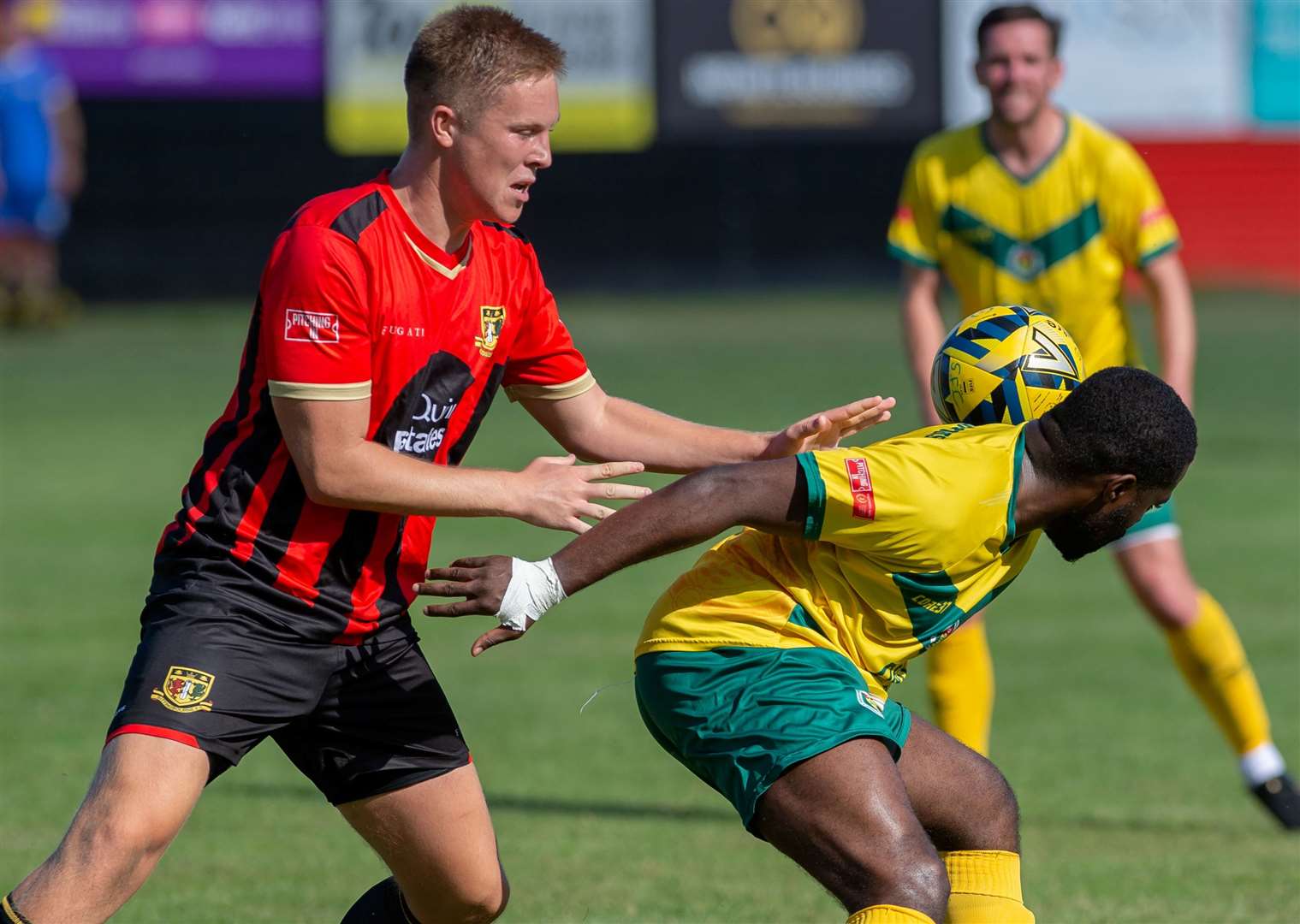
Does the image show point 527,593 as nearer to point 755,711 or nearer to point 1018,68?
point 755,711

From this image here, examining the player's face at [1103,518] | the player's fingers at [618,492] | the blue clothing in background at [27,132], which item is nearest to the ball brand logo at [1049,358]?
the player's face at [1103,518]

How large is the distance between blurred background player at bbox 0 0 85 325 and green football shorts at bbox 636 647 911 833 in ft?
66.5

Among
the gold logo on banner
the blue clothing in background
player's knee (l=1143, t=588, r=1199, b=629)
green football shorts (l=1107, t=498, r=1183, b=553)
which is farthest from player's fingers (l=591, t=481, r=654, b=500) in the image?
the gold logo on banner

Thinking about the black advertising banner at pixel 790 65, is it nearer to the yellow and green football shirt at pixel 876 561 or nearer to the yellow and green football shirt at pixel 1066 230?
the yellow and green football shirt at pixel 1066 230

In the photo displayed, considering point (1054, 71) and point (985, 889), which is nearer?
point (985, 889)

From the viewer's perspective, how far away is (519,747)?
315 inches

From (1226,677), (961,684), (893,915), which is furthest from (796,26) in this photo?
(893,915)

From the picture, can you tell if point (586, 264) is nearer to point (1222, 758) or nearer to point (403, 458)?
point (1222, 758)

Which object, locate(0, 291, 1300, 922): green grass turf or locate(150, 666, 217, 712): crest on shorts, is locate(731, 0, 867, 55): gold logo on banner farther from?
locate(150, 666, 217, 712): crest on shorts

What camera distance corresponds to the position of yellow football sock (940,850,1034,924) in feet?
14.0

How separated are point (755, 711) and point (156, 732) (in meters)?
1.20

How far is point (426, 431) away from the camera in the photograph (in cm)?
440

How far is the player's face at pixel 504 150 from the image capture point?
4.27 meters

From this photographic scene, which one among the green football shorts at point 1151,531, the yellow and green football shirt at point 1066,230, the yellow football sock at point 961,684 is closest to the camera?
the yellow football sock at point 961,684
